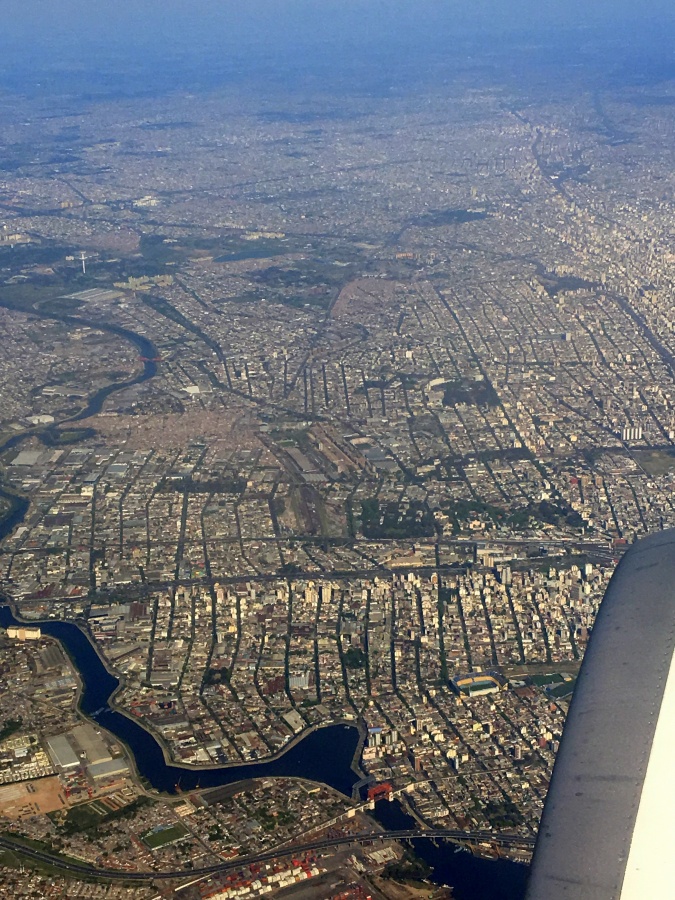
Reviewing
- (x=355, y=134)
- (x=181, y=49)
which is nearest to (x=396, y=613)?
(x=355, y=134)

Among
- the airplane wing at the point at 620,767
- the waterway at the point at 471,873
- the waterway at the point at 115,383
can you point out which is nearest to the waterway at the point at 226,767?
the waterway at the point at 471,873

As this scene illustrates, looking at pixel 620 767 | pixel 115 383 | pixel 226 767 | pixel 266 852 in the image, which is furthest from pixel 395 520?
pixel 620 767

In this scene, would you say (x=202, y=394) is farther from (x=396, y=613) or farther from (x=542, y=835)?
(x=542, y=835)

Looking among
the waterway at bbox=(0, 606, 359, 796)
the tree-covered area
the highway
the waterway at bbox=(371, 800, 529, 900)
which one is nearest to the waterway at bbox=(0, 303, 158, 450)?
the tree-covered area

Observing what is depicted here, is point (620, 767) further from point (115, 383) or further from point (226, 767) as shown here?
point (115, 383)

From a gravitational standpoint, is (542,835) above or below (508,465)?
above

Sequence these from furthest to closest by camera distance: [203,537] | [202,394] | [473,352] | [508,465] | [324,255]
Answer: [324,255] < [473,352] < [202,394] < [508,465] < [203,537]

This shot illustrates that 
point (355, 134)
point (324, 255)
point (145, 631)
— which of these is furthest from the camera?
point (355, 134)
